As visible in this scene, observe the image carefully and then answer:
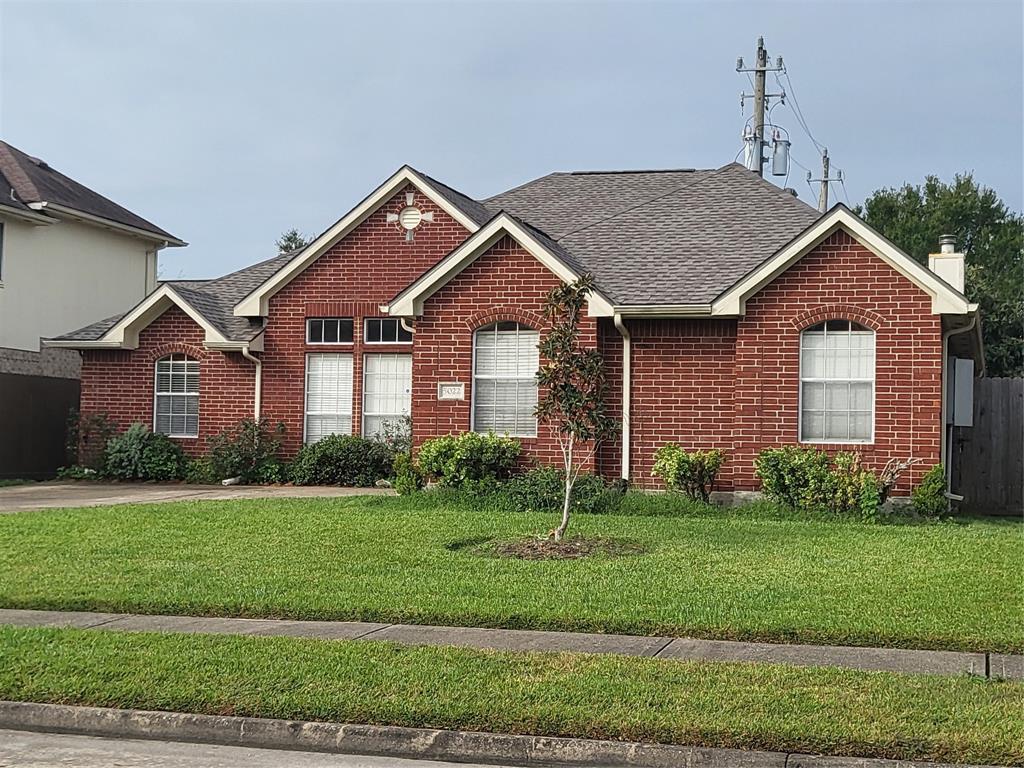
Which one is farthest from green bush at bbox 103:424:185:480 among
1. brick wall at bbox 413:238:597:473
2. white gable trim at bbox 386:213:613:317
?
white gable trim at bbox 386:213:613:317

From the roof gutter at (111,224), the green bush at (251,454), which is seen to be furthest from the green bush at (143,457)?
the roof gutter at (111,224)

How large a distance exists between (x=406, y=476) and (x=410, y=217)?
18.7 feet

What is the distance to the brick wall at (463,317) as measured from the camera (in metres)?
20.1

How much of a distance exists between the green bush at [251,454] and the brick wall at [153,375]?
427mm

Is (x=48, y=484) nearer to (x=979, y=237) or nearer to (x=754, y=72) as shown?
(x=754, y=72)

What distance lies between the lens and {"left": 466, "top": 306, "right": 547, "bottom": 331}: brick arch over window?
19969mm

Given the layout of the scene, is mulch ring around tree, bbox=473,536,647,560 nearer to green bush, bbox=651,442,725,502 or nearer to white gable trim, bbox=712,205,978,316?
green bush, bbox=651,442,725,502

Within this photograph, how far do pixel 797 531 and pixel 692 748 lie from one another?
356 inches

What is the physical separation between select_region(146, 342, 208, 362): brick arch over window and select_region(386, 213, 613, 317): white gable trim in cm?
554

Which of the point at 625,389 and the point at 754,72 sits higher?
the point at 754,72

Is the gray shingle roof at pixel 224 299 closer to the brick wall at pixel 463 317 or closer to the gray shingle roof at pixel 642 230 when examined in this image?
the gray shingle roof at pixel 642 230

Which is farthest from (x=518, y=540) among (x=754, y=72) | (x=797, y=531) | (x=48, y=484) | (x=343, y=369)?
(x=754, y=72)

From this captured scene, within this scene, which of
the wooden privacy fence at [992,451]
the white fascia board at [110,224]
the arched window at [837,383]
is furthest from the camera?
the white fascia board at [110,224]

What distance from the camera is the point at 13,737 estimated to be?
7.56 meters
